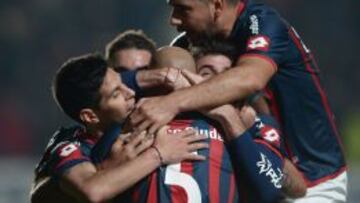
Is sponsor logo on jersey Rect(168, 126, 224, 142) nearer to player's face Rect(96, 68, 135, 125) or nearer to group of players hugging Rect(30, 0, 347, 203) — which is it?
group of players hugging Rect(30, 0, 347, 203)

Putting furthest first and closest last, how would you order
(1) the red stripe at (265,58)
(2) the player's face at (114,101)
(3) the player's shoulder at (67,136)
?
(1) the red stripe at (265,58), (3) the player's shoulder at (67,136), (2) the player's face at (114,101)

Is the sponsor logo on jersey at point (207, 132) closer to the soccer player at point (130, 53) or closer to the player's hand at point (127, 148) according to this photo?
the player's hand at point (127, 148)

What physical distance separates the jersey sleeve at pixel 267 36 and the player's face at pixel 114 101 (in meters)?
0.59

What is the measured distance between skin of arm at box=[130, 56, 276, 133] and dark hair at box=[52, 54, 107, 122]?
0.19 meters

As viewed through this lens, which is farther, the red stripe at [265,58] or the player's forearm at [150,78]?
the red stripe at [265,58]

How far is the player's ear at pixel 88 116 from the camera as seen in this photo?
14.7 feet

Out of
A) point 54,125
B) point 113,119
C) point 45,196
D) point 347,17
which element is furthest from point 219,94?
point 347,17

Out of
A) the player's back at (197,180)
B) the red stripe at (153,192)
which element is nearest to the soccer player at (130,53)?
the player's back at (197,180)

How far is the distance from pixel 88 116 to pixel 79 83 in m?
0.15

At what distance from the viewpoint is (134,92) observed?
4.60 meters

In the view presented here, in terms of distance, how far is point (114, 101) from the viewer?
4.46 meters

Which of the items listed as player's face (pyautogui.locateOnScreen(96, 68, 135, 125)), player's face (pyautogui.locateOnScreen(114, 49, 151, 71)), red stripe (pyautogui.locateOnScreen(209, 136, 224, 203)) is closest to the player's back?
red stripe (pyautogui.locateOnScreen(209, 136, 224, 203))

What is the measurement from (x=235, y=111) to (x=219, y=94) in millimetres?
138

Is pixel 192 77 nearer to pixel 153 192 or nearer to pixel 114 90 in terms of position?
pixel 114 90
